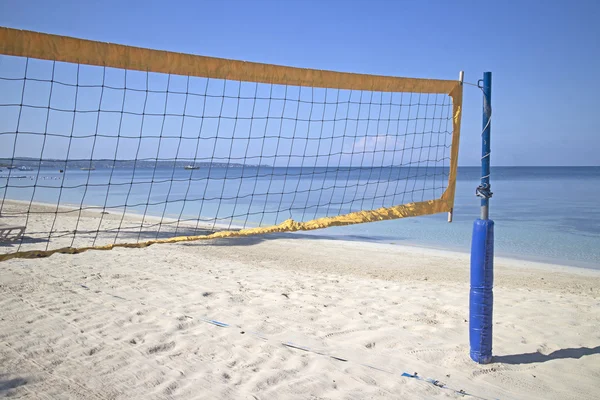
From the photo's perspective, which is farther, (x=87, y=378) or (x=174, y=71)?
(x=174, y=71)

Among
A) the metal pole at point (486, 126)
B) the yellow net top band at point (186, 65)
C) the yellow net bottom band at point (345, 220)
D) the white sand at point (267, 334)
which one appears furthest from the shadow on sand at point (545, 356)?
the yellow net top band at point (186, 65)

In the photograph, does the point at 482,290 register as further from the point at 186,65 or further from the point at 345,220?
the point at 186,65

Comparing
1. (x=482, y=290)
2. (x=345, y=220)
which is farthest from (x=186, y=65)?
(x=482, y=290)

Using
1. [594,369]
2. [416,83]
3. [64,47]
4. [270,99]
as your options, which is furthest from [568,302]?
[64,47]

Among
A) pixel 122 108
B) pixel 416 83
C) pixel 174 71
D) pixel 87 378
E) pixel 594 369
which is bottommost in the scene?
pixel 87 378

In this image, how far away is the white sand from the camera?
2.71 m

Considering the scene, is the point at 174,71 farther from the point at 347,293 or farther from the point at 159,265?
the point at 159,265

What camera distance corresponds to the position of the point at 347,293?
4.84m

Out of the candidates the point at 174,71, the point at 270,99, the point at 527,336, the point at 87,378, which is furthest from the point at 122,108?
the point at 527,336

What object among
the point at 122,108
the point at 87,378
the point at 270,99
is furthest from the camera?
the point at 270,99

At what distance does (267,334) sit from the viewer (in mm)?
3506

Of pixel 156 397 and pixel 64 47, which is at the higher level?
pixel 64 47

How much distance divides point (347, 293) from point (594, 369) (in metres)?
2.30

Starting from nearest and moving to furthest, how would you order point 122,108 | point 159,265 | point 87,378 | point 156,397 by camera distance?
point 156,397
point 87,378
point 122,108
point 159,265
